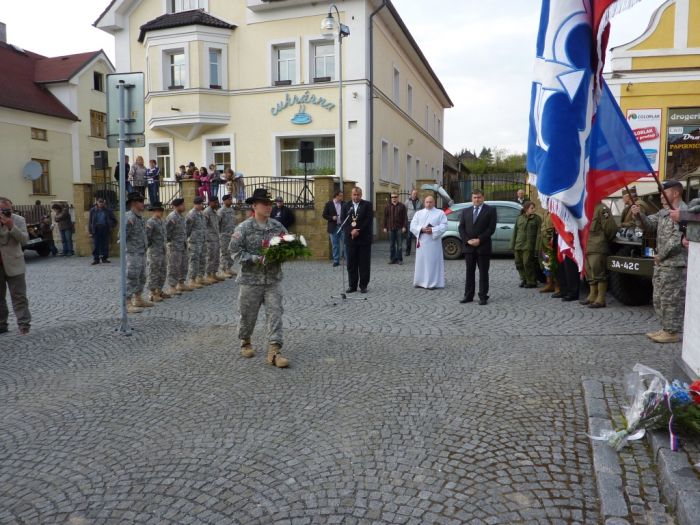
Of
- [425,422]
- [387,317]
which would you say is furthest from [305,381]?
[387,317]

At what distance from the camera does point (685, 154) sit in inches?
730

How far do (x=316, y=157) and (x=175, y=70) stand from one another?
6.92 metres

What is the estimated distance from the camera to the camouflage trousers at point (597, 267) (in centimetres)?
941

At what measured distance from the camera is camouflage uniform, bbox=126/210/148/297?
10391 millimetres

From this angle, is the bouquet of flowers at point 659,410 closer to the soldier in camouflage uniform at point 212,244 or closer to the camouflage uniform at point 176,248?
the camouflage uniform at point 176,248

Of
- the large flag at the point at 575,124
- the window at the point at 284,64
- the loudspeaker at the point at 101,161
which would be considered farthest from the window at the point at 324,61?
the large flag at the point at 575,124

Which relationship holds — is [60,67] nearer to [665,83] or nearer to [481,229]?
[665,83]

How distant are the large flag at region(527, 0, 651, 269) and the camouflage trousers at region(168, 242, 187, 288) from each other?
28.1 feet

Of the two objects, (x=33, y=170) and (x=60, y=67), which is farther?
(x=60, y=67)

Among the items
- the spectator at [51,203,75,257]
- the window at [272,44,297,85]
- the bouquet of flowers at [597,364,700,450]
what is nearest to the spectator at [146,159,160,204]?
the spectator at [51,203,75,257]

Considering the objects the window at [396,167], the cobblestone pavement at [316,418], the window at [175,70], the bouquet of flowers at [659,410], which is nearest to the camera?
the cobblestone pavement at [316,418]

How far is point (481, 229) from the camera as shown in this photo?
10.2m

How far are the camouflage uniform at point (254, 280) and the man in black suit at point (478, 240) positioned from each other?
445 cm

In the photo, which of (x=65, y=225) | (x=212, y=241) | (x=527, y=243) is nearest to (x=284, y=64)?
(x=65, y=225)
